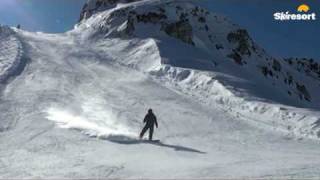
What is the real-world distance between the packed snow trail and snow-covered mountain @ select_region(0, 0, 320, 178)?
5 cm

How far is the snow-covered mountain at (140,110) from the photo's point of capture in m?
18.8

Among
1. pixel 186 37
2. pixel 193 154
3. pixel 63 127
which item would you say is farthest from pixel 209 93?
pixel 186 37

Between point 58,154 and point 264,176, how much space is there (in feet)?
27.8

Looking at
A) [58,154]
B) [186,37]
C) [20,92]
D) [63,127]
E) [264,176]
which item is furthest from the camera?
[186,37]

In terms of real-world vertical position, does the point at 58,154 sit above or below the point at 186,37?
below

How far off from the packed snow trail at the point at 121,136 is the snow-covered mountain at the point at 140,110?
0.05m

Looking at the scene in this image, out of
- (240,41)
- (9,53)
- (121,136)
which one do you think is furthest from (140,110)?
(240,41)

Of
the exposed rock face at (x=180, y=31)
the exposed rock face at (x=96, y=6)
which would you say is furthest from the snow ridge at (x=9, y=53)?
the exposed rock face at (x=96, y=6)

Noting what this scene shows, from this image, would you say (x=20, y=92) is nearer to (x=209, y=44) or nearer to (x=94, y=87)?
(x=94, y=87)

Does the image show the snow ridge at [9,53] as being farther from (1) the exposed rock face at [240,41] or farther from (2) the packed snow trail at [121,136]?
(1) the exposed rock face at [240,41]

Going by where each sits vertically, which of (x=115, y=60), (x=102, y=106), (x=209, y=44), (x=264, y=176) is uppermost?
(x=209, y=44)

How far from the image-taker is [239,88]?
40.9 meters

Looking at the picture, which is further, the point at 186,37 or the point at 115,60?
the point at 186,37

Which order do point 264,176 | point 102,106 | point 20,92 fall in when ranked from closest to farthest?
point 264,176
point 102,106
point 20,92
